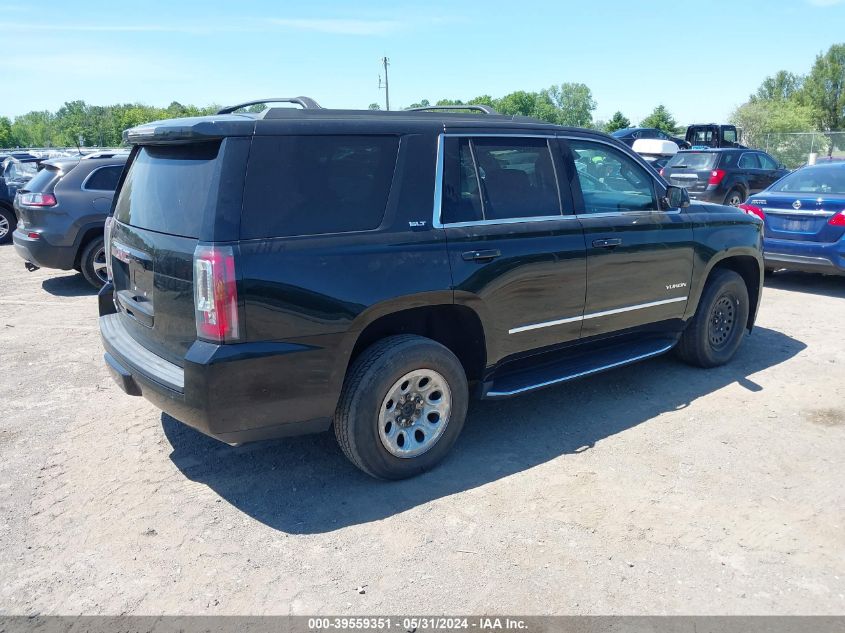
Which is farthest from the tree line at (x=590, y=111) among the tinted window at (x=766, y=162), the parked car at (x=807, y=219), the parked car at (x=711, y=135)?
the parked car at (x=807, y=219)

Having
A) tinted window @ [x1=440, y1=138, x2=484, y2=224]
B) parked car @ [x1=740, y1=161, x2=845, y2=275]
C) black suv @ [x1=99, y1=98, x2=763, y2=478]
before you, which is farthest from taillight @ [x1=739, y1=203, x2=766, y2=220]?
tinted window @ [x1=440, y1=138, x2=484, y2=224]

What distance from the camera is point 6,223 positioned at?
537 inches

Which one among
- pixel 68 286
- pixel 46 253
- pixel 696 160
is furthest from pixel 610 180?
pixel 696 160

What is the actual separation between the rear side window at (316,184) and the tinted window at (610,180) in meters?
1.59

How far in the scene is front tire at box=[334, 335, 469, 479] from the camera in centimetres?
365

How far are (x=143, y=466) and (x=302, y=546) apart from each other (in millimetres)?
1373

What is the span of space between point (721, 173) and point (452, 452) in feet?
43.9

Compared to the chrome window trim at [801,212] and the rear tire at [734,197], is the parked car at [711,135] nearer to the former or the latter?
the rear tire at [734,197]

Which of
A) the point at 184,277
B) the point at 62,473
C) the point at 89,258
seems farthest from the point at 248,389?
the point at 89,258

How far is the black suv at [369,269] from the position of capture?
10.8 ft

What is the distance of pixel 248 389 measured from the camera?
330cm

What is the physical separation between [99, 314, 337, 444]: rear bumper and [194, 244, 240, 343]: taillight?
0.08 metres

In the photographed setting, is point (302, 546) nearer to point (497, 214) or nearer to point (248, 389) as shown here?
point (248, 389)

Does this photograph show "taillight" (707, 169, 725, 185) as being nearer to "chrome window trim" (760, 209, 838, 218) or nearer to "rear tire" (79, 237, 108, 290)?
"chrome window trim" (760, 209, 838, 218)
